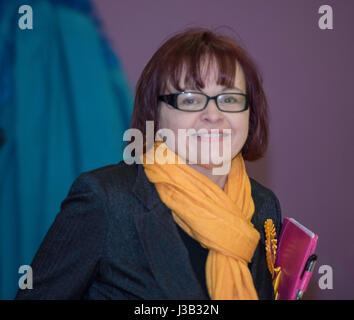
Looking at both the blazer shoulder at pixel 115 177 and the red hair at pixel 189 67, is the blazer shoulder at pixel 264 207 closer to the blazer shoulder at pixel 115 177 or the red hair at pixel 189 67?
the red hair at pixel 189 67

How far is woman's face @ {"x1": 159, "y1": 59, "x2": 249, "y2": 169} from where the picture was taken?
0.93 m

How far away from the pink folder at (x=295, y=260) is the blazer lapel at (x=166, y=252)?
0.69ft

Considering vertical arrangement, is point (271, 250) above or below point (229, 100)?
below

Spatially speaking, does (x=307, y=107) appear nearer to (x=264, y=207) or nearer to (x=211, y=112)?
(x=264, y=207)

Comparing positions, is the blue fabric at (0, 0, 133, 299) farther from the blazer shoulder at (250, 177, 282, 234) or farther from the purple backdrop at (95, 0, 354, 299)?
the blazer shoulder at (250, 177, 282, 234)

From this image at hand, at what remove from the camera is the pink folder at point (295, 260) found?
2.86 feet

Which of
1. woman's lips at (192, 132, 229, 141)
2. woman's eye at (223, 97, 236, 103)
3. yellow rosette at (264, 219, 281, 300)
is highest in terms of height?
woman's eye at (223, 97, 236, 103)

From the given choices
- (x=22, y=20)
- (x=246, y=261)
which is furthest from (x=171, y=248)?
(x=22, y=20)

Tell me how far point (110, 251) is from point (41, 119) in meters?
0.80

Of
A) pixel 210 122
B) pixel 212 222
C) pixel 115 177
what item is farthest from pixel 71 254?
pixel 210 122

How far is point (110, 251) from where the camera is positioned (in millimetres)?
864

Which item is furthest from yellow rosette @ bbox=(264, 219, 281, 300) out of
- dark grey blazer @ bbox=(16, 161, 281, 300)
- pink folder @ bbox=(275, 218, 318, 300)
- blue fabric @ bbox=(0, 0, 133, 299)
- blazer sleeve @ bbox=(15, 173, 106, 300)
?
blue fabric @ bbox=(0, 0, 133, 299)
